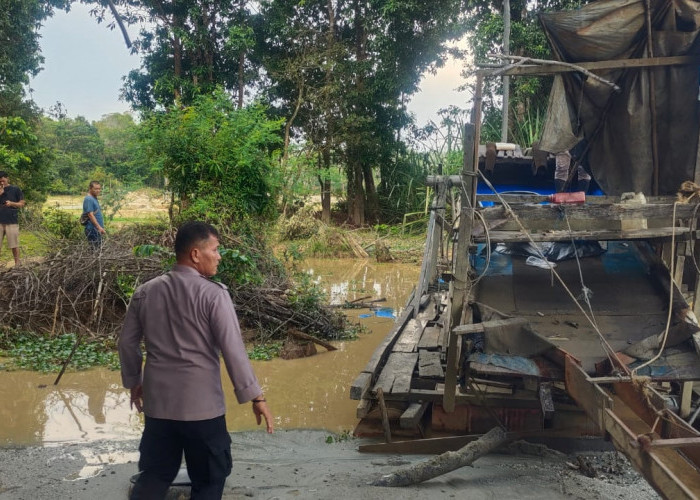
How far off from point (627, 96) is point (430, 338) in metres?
3.09

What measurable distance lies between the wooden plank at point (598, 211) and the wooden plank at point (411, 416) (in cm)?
163

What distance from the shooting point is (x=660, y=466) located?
8.50 ft

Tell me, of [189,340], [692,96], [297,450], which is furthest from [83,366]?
[692,96]

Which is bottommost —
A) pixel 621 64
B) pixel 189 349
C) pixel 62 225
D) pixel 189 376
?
pixel 189 376

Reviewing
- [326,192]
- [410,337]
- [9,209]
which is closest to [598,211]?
[410,337]

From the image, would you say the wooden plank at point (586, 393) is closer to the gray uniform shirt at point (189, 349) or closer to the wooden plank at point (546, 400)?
the wooden plank at point (546, 400)

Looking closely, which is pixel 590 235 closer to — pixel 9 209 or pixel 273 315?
pixel 273 315

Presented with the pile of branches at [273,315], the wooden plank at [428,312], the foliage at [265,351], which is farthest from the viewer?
the pile of branches at [273,315]

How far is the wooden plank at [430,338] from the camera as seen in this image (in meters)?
6.36

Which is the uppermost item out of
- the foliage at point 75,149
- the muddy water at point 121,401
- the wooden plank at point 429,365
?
the foliage at point 75,149

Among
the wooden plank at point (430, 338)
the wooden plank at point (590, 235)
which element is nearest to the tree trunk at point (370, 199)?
the wooden plank at point (430, 338)

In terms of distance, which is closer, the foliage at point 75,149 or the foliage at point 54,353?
the foliage at point 54,353

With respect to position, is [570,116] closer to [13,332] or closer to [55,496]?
[55,496]

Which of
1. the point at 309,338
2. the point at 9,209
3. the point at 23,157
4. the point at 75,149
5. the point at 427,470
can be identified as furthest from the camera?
the point at 75,149
